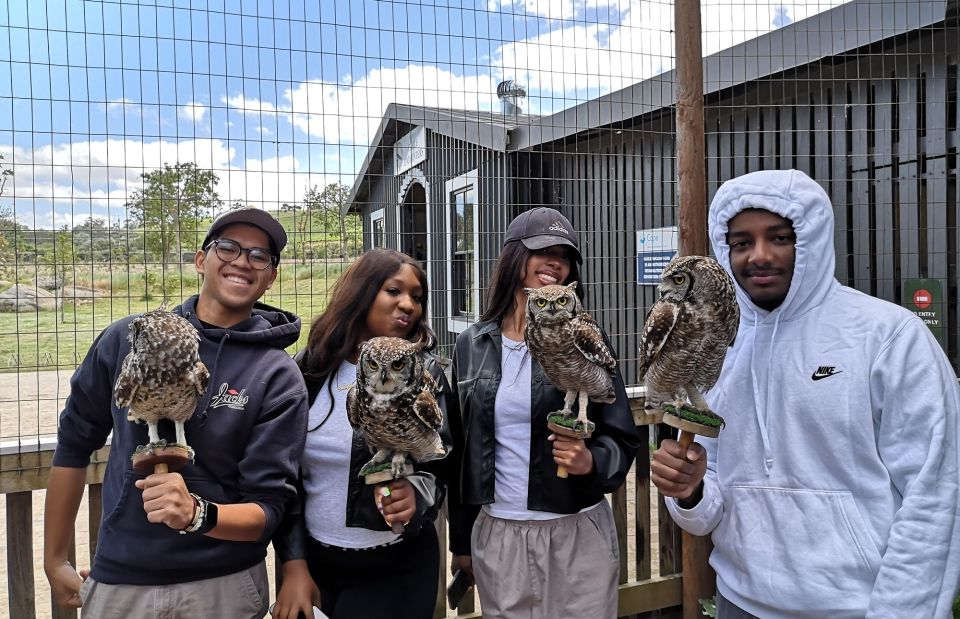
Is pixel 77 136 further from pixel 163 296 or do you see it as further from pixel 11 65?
pixel 163 296

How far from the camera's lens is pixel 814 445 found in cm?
156

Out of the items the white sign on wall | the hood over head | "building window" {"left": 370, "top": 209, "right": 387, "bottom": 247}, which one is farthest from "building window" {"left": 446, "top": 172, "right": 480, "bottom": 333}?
the hood over head

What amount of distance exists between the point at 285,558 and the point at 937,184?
15.2ft

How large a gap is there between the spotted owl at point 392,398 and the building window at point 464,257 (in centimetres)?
190

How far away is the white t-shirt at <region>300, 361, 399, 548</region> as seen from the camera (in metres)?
1.83

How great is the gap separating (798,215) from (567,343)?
0.70 m

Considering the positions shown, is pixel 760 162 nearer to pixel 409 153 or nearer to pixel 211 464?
pixel 409 153

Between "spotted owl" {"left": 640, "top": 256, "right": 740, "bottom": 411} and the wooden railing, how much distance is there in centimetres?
114

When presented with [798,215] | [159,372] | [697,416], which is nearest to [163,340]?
[159,372]

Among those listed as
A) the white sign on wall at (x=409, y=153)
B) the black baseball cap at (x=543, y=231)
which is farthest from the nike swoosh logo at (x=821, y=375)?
the white sign on wall at (x=409, y=153)

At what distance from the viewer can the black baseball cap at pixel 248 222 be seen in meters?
1.74

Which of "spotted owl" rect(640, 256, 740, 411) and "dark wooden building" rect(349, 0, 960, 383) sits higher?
"dark wooden building" rect(349, 0, 960, 383)

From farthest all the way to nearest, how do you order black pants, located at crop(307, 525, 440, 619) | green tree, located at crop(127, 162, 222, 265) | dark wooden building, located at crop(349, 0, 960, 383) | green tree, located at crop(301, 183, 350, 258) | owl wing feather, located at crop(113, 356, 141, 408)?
1. dark wooden building, located at crop(349, 0, 960, 383)
2. green tree, located at crop(301, 183, 350, 258)
3. green tree, located at crop(127, 162, 222, 265)
4. black pants, located at crop(307, 525, 440, 619)
5. owl wing feather, located at crop(113, 356, 141, 408)

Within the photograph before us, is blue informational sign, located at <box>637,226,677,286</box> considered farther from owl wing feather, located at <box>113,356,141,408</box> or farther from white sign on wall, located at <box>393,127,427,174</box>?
owl wing feather, located at <box>113,356,141,408</box>
